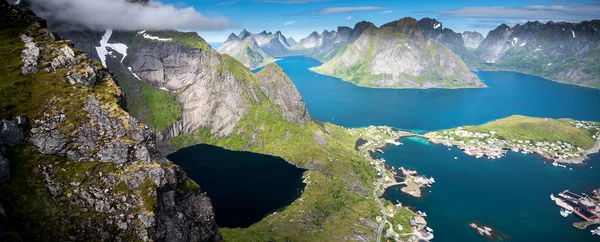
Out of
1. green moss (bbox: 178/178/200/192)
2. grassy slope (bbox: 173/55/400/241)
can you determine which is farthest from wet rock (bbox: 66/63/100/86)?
grassy slope (bbox: 173/55/400/241)

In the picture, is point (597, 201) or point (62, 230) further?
point (597, 201)

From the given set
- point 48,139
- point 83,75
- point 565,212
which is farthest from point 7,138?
point 565,212

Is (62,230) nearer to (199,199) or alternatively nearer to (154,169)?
(154,169)

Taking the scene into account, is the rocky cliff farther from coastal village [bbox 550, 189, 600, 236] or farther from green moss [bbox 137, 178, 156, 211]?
coastal village [bbox 550, 189, 600, 236]

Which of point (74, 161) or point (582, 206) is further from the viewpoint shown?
point (582, 206)

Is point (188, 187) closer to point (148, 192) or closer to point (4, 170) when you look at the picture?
point (148, 192)

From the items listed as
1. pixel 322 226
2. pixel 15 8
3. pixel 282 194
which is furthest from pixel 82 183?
pixel 282 194
